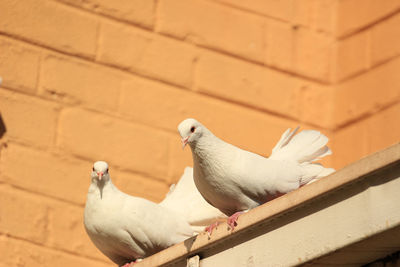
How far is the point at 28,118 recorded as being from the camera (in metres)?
5.00

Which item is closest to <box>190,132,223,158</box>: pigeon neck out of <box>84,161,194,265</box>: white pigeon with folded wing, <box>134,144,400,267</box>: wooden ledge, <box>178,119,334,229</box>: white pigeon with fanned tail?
<box>178,119,334,229</box>: white pigeon with fanned tail

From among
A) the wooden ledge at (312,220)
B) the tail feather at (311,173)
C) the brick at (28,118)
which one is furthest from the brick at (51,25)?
the wooden ledge at (312,220)

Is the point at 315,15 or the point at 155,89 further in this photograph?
the point at 315,15

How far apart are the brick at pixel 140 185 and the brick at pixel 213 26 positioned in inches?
34.4

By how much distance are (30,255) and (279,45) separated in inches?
78.0

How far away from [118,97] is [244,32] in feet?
3.05

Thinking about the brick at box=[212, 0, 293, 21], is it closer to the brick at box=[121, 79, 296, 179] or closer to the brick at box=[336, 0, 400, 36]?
the brick at box=[336, 0, 400, 36]

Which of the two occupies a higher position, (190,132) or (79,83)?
(79,83)

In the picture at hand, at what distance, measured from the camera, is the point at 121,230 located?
13.8ft

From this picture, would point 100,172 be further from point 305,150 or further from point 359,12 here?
point 359,12

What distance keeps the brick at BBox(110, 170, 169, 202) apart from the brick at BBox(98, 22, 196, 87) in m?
0.59

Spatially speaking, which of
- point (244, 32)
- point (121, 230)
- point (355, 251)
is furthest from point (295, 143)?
point (244, 32)

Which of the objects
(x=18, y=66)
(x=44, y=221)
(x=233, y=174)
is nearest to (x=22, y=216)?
(x=44, y=221)

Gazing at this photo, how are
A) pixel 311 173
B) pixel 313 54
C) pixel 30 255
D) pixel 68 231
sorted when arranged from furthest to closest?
pixel 313 54
pixel 68 231
pixel 30 255
pixel 311 173
